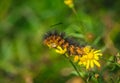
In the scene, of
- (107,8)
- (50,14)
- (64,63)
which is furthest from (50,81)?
(107,8)

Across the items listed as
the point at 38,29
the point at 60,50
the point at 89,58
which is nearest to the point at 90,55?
the point at 89,58

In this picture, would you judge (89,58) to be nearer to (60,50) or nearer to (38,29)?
(60,50)

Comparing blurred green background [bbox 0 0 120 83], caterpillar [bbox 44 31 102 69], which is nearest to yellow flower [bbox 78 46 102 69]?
caterpillar [bbox 44 31 102 69]

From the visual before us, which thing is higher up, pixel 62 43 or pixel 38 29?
pixel 38 29

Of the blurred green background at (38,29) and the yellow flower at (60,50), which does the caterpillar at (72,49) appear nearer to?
the yellow flower at (60,50)

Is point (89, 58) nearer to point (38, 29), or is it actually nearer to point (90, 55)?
point (90, 55)

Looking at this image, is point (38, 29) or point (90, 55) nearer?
point (90, 55)
